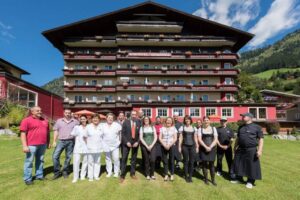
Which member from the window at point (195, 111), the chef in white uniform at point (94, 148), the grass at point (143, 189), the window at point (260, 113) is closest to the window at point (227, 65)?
the window at point (260, 113)

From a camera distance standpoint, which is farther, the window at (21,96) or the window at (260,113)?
the window at (260,113)

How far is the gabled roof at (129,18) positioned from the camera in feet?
123

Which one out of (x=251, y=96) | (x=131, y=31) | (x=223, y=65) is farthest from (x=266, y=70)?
(x=131, y=31)

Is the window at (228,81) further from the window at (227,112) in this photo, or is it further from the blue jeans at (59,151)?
the blue jeans at (59,151)

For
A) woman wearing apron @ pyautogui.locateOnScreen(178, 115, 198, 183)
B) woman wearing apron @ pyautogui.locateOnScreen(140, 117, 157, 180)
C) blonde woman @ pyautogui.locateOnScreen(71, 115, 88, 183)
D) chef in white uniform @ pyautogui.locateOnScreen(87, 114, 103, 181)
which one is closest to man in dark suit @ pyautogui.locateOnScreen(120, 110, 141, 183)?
woman wearing apron @ pyautogui.locateOnScreen(140, 117, 157, 180)

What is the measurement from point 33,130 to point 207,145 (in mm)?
5899

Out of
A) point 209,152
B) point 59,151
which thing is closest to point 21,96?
point 59,151

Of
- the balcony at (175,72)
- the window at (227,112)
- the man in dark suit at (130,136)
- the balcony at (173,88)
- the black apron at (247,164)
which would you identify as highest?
the balcony at (175,72)

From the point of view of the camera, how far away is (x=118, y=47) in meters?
38.1

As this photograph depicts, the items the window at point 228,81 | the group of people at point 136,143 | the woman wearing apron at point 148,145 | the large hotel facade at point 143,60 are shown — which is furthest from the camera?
the window at point 228,81

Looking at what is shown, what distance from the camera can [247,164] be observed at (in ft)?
23.4

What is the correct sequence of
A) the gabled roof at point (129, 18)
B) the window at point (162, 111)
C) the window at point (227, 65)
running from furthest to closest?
the window at point (227, 65) → the gabled roof at point (129, 18) → the window at point (162, 111)

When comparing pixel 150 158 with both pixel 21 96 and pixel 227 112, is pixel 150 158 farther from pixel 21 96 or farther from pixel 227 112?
pixel 21 96

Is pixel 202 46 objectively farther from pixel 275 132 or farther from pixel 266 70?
pixel 266 70
